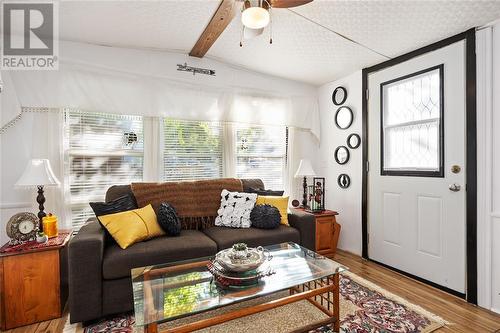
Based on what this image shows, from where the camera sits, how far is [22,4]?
208 cm

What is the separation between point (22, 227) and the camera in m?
2.06

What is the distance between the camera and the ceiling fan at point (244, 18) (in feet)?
5.52

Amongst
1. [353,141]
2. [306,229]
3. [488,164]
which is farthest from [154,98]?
[488,164]

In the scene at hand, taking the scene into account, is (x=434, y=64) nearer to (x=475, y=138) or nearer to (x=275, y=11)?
(x=475, y=138)

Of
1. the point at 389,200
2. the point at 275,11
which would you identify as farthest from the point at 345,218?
the point at 275,11

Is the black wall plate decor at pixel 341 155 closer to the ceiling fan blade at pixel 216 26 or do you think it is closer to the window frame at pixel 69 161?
the ceiling fan blade at pixel 216 26

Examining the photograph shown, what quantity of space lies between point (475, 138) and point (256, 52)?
2287 millimetres

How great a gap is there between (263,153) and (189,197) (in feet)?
4.45

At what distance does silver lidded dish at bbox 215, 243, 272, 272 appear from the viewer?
1.64 m

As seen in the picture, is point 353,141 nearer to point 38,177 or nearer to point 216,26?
point 216,26

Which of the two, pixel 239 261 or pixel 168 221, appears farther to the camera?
pixel 168 221

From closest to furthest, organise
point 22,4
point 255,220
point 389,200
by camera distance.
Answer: point 22,4 < point 255,220 < point 389,200

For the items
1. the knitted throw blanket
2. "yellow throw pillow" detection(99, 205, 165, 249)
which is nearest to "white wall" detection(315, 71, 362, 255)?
the knitted throw blanket

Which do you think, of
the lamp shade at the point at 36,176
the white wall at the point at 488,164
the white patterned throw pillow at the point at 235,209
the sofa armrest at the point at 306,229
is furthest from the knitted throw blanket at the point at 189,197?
the white wall at the point at 488,164
